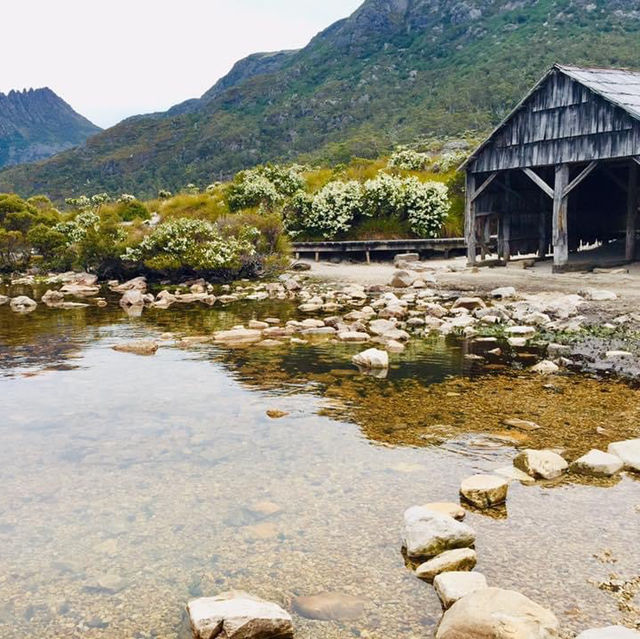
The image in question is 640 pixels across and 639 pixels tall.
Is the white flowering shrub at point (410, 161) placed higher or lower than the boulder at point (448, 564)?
higher

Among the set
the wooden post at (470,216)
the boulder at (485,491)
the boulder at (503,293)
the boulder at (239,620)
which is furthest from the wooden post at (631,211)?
the boulder at (239,620)

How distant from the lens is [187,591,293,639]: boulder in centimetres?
415

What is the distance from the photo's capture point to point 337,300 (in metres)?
21.3

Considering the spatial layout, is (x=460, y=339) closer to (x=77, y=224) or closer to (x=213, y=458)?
(x=213, y=458)

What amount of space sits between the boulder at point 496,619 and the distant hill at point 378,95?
288ft

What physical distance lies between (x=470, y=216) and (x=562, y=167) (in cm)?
503

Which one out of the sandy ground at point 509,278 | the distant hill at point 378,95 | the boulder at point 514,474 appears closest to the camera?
the boulder at point 514,474

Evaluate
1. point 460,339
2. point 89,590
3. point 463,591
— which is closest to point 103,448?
point 89,590

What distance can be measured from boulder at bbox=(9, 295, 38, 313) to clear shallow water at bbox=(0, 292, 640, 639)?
488 inches

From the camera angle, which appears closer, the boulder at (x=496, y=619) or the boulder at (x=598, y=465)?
the boulder at (x=496, y=619)

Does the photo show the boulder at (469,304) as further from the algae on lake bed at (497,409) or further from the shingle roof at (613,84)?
the shingle roof at (613,84)

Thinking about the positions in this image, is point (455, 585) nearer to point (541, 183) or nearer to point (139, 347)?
point (139, 347)

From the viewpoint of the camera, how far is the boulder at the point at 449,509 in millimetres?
5895

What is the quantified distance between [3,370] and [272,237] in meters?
19.5
